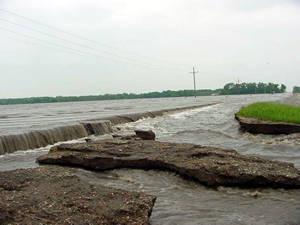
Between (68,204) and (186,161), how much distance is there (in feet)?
14.1

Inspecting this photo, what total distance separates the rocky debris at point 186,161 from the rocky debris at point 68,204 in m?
2.67

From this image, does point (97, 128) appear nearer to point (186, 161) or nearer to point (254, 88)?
point (186, 161)

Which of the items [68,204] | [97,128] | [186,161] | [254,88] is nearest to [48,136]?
[97,128]

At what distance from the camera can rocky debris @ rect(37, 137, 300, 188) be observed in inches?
287

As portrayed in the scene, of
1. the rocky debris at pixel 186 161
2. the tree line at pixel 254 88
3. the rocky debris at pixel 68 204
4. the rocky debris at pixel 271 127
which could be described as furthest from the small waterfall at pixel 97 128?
the tree line at pixel 254 88

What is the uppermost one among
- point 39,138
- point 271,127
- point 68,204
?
point 68,204

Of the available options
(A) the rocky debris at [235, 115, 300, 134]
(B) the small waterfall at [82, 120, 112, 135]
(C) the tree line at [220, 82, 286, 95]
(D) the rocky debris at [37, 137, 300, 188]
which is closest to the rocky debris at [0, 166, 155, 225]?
(D) the rocky debris at [37, 137, 300, 188]

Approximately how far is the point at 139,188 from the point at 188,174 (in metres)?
1.37

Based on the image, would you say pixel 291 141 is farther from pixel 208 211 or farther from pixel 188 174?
pixel 208 211

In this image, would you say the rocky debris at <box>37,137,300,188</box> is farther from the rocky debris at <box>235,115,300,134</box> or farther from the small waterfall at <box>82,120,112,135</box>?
the small waterfall at <box>82,120,112,135</box>

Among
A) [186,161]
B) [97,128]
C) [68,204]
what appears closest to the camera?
Answer: [68,204]

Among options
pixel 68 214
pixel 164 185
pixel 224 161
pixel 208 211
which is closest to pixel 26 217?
pixel 68 214

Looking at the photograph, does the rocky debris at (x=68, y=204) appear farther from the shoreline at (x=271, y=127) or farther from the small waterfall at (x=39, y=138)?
the shoreline at (x=271, y=127)

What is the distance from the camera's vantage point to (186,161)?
862 centimetres
